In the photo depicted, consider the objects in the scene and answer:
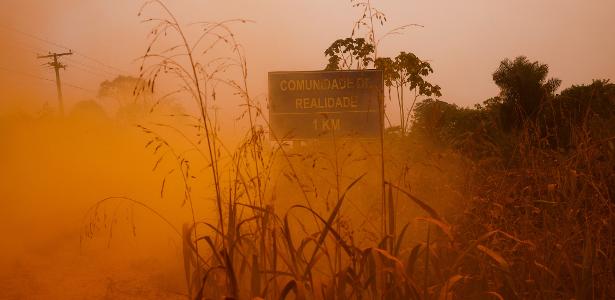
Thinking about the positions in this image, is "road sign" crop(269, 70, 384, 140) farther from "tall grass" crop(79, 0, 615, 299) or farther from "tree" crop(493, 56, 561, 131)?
"tall grass" crop(79, 0, 615, 299)

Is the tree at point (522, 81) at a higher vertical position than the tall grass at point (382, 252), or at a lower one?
higher

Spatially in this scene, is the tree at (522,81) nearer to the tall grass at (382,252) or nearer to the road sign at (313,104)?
the road sign at (313,104)

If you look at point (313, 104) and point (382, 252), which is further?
point (313, 104)

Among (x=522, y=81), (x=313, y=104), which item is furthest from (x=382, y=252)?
(x=522, y=81)

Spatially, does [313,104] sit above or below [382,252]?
above

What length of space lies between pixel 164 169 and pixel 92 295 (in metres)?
6.64

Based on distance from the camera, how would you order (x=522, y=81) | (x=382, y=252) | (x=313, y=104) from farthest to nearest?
(x=522, y=81) < (x=313, y=104) < (x=382, y=252)

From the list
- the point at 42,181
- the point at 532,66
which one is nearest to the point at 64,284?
the point at 42,181

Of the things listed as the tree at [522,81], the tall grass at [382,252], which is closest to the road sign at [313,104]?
the tree at [522,81]

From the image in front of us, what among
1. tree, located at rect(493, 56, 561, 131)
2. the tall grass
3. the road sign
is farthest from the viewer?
tree, located at rect(493, 56, 561, 131)

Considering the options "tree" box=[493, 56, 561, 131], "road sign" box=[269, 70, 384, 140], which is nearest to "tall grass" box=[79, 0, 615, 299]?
"road sign" box=[269, 70, 384, 140]

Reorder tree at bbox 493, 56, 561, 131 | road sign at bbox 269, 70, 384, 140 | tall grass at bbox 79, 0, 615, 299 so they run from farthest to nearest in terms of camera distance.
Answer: tree at bbox 493, 56, 561, 131, road sign at bbox 269, 70, 384, 140, tall grass at bbox 79, 0, 615, 299

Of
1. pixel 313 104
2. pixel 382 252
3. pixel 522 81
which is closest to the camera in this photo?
pixel 382 252

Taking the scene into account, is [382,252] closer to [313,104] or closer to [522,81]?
[313,104]
